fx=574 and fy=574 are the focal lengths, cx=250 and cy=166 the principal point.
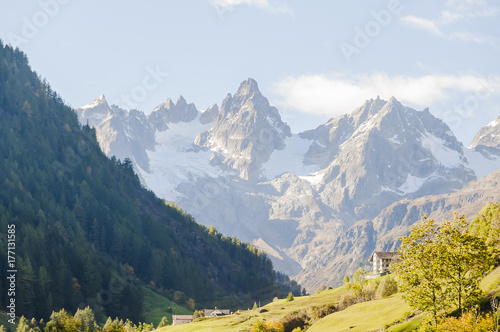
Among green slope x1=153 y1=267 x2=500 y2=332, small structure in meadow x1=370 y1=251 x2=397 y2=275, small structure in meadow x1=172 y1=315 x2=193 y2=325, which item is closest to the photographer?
green slope x1=153 y1=267 x2=500 y2=332

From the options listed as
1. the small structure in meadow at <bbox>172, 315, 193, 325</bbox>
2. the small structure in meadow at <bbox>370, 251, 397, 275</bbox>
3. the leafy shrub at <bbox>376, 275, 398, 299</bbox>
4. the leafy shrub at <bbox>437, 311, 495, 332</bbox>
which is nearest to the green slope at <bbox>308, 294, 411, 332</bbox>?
the leafy shrub at <bbox>376, 275, 398, 299</bbox>

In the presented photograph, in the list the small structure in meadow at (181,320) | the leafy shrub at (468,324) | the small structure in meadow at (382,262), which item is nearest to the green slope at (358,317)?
the leafy shrub at (468,324)

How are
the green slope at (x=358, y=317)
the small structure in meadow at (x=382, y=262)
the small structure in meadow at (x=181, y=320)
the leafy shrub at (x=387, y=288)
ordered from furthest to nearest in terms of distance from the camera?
the small structure in meadow at (x=382, y=262) → the small structure in meadow at (x=181, y=320) → the leafy shrub at (x=387, y=288) → the green slope at (x=358, y=317)

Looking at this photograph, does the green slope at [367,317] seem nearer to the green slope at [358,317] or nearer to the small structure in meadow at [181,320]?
the green slope at [358,317]

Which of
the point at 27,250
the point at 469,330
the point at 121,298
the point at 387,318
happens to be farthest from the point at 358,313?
the point at 27,250

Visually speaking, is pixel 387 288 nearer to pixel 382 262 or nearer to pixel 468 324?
pixel 468 324

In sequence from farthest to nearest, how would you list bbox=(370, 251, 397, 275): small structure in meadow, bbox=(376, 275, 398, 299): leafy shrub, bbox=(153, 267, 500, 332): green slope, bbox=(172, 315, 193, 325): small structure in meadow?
bbox=(370, 251, 397, 275): small structure in meadow < bbox=(172, 315, 193, 325): small structure in meadow < bbox=(376, 275, 398, 299): leafy shrub < bbox=(153, 267, 500, 332): green slope

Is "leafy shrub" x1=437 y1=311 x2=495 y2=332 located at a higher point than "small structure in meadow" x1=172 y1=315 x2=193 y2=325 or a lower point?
higher

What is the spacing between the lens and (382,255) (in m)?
198

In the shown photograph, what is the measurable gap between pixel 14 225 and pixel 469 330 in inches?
6876

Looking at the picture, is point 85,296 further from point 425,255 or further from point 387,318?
point 425,255

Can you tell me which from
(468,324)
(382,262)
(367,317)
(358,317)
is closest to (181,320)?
(382,262)

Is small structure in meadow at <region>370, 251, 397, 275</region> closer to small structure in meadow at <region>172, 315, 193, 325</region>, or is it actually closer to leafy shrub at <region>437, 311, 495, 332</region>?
small structure in meadow at <region>172, 315, 193, 325</region>

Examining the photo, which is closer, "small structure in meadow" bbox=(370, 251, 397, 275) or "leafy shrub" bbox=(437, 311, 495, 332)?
"leafy shrub" bbox=(437, 311, 495, 332)
